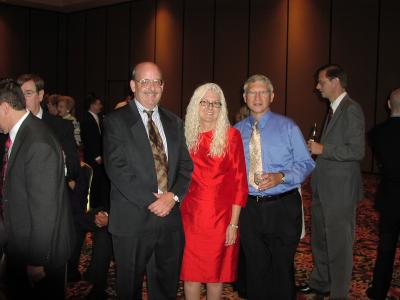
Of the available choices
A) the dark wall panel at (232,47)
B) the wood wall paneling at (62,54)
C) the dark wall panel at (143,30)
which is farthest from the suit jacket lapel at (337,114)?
→ the wood wall paneling at (62,54)

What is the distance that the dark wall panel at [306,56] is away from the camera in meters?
10.4

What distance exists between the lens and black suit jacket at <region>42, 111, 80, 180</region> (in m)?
3.16

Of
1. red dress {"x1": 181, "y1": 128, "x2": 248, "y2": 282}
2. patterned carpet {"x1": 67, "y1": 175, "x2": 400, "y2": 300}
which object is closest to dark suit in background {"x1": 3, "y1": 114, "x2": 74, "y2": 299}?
red dress {"x1": 181, "y1": 128, "x2": 248, "y2": 282}

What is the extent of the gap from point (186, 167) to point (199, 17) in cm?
1084

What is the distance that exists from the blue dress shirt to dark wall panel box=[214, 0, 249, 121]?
8.94m

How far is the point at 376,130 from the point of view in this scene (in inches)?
129

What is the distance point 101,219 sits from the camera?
319 cm

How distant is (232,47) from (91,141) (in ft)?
24.3

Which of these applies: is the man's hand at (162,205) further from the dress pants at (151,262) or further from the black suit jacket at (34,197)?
the black suit jacket at (34,197)

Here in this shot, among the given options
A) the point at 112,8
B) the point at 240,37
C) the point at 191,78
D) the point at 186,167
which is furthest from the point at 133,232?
the point at 112,8

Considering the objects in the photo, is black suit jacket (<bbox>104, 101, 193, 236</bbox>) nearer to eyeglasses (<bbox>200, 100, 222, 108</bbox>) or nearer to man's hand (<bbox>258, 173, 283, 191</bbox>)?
eyeglasses (<bbox>200, 100, 222, 108</bbox>)

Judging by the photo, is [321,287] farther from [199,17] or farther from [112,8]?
[112,8]

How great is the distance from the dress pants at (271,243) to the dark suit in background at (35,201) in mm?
1182

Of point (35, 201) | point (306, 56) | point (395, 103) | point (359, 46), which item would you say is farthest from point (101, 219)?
point (306, 56)
